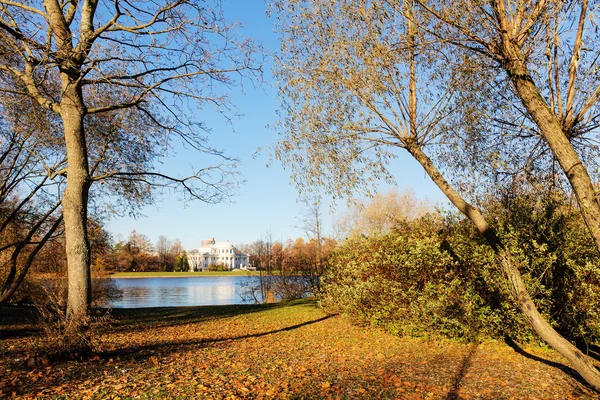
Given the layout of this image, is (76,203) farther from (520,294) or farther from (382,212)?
(382,212)

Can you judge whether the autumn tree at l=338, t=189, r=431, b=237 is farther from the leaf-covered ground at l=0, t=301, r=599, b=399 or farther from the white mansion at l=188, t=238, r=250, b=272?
the white mansion at l=188, t=238, r=250, b=272

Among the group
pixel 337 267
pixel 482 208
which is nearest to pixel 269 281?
pixel 337 267

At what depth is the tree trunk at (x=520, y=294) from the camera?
527 centimetres

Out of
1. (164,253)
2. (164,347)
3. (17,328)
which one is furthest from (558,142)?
(164,253)

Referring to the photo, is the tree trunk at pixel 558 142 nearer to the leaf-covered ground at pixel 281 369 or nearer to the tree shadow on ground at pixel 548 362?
the tree shadow on ground at pixel 548 362

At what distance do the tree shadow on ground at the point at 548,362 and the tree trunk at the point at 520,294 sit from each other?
0.59 m

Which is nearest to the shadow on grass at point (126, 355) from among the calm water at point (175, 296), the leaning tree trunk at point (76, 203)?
the leaning tree trunk at point (76, 203)

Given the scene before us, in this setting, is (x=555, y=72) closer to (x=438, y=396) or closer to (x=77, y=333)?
(x=438, y=396)

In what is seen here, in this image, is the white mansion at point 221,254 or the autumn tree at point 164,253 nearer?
the autumn tree at point 164,253

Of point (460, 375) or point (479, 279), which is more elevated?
point (479, 279)

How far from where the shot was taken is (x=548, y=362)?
6.92 metres

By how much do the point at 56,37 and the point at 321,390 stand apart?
6719 mm

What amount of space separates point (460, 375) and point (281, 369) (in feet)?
8.69

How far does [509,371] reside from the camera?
637cm
